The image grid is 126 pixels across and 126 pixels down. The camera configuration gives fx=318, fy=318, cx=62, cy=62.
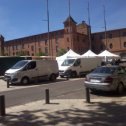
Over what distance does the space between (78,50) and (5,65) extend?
68554 millimetres

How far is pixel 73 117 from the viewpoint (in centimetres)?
1063

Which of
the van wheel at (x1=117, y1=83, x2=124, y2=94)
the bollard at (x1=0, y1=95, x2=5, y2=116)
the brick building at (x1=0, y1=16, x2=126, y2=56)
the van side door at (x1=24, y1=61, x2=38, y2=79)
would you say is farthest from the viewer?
the brick building at (x1=0, y1=16, x2=126, y2=56)

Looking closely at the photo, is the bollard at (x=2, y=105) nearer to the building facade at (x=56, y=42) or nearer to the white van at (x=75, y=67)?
the white van at (x=75, y=67)

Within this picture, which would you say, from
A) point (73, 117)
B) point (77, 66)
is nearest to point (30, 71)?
point (77, 66)

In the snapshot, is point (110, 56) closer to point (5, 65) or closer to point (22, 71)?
point (5, 65)

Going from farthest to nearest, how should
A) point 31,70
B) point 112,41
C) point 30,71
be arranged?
point 112,41
point 31,70
point 30,71

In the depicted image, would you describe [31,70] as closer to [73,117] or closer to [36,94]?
[36,94]

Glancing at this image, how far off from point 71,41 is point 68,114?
9240cm

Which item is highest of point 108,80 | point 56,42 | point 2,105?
point 56,42

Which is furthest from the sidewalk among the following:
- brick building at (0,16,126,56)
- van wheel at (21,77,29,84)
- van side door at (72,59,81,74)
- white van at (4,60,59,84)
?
brick building at (0,16,126,56)

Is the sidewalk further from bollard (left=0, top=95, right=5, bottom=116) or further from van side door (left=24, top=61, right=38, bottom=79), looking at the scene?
van side door (left=24, top=61, right=38, bottom=79)

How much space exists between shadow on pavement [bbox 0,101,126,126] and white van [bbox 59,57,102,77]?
19179 millimetres

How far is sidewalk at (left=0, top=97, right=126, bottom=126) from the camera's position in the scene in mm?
9883

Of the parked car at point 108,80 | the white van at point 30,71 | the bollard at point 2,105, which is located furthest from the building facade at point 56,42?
the bollard at point 2,105
